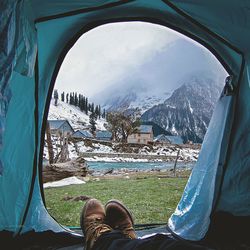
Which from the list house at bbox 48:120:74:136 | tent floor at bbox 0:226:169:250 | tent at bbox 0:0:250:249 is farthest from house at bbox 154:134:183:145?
tent floor at bbox 0:226:169:250

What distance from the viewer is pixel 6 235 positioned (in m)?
1.28

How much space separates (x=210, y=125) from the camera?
1.76 meters

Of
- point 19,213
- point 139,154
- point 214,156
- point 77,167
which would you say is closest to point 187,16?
point 214,156

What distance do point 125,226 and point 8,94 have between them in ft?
2.42

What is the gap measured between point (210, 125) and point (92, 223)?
85cm

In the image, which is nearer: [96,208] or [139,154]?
[96,208]

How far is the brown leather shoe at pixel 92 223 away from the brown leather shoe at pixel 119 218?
0.03 metres

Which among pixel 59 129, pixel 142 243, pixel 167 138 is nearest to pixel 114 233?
pixel 142 243

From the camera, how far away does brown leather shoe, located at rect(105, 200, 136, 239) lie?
1353 mm

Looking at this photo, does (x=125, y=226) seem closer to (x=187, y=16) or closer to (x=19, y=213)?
(x=19, y=213)

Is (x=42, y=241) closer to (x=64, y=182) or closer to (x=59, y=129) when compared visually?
(x=64, y=182)

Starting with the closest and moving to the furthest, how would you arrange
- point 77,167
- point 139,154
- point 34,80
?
point 34,80, point 77,167, point 139,154

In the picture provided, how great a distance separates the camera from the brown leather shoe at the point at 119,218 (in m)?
1.35

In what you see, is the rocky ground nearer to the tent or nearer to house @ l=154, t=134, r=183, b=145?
house @ l=154, t=134, r=183, b=145
